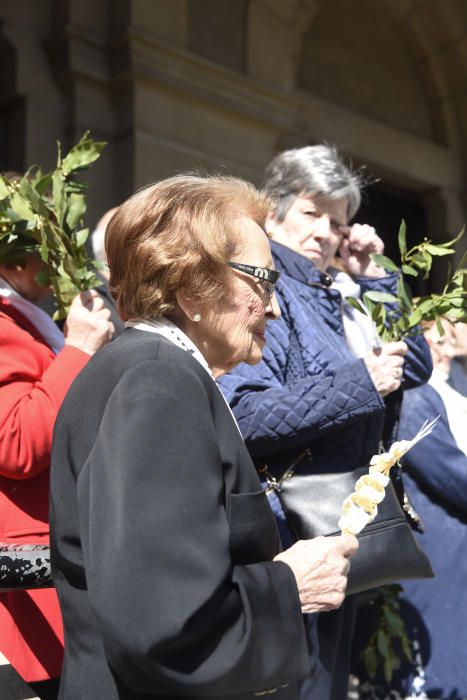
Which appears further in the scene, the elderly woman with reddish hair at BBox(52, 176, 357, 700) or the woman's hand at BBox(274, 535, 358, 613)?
the woman's hand at BBox(274, 535, 358, 613)

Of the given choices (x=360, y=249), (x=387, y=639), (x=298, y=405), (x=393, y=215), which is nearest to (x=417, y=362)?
(x=360, y=249)

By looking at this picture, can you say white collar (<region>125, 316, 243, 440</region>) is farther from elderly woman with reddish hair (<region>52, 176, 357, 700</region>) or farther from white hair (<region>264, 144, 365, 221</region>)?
white hair (<region>264, 144, 365, 221</region>)

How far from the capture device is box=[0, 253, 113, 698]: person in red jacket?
2.25m

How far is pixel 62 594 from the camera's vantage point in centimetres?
170

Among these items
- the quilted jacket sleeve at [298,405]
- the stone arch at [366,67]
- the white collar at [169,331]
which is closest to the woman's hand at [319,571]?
the white collar at [169,331]

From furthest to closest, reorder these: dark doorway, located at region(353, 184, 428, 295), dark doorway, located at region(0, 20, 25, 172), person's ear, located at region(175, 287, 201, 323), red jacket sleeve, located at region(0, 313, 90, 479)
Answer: dark doorway, located at region(353, 184, 428, 295) < dark doorway, located at region(0, 20, 25, 172) < red jacket sleeve, located at region(0, 313, 90, 479) < person's ear, located at region(175, 287, 201, 323)

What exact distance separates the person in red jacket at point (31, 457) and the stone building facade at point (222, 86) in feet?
12.0

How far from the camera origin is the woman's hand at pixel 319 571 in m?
1.67

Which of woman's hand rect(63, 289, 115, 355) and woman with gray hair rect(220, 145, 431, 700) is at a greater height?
woman's hand rect(63, 289, 115, 355)

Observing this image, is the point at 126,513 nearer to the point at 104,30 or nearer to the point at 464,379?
the point at 464,379

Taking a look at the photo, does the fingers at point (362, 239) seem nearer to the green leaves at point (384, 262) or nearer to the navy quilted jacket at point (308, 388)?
the green leaves at point (384, 262)

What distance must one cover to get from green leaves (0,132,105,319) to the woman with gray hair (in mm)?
525

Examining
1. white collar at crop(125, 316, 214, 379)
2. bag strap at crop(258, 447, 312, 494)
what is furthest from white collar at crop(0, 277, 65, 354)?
white collar at crop(125, 316, 214, 379)

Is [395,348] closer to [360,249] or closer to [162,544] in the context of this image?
[360,249]
